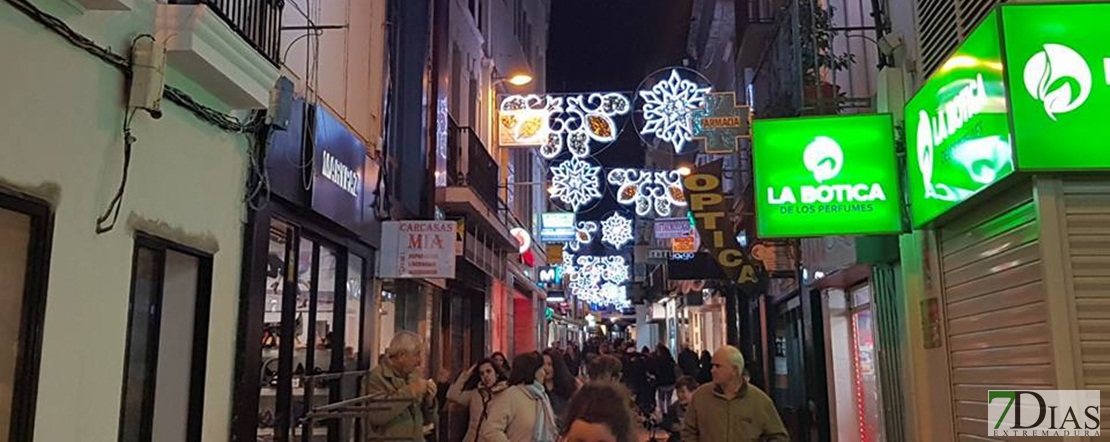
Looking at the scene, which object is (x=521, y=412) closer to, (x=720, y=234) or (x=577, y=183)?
(x=720, y=234)

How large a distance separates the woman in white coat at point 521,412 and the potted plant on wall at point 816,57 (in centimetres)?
460

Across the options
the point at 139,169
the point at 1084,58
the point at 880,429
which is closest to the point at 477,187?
the point at 880,429

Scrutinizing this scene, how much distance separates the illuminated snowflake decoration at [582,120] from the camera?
49.2ft

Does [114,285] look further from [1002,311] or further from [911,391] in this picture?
[911,391]

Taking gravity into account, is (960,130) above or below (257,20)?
below

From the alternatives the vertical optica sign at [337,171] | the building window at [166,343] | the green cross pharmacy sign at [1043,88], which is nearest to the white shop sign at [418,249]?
the vertical optica sign at [337,171]

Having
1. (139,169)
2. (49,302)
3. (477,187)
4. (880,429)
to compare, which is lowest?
(880,429)

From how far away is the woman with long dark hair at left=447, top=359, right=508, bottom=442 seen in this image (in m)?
7.57

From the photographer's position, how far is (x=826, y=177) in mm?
7766

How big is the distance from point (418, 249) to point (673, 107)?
5.44m

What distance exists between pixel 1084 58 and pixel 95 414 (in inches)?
235

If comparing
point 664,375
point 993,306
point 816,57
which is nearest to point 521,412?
point 993,306

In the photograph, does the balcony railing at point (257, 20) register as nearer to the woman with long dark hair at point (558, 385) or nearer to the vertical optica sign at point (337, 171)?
the vertical optica sign at point (337, 171)

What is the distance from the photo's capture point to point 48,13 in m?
4.40
